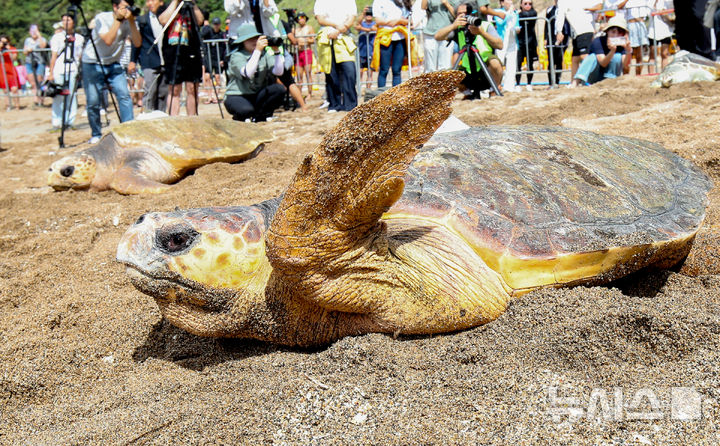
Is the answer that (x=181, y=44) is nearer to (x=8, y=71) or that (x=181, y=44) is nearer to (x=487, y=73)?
(x=487, y=73)

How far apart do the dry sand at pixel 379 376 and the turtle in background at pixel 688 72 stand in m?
3.80

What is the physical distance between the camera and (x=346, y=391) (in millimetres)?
1479

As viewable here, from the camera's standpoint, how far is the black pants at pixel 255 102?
698 centimetres

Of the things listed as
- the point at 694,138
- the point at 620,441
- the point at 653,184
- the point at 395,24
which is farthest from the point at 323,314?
the point at 395,24

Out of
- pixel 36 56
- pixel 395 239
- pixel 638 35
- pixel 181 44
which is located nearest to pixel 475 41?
pixel 638 35

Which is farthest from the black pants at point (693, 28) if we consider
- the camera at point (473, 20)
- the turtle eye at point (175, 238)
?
the turtle eye at point (175, 238)

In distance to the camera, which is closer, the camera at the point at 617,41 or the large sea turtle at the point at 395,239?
the large sea turtle at the point at 395,239

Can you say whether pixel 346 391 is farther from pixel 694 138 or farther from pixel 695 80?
pixel 695 80

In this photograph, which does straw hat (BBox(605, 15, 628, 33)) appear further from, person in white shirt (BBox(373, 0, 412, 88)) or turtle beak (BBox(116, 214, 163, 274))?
turtle beak (BBox(116, 214, 163, 274))

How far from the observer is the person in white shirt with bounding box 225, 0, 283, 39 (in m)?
6.73

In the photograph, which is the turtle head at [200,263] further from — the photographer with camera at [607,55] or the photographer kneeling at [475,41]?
the photographer with camera at [607,55]

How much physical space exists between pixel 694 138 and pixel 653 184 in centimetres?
179

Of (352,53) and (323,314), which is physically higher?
(352,53)

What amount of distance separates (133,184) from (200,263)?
3.35 meters
